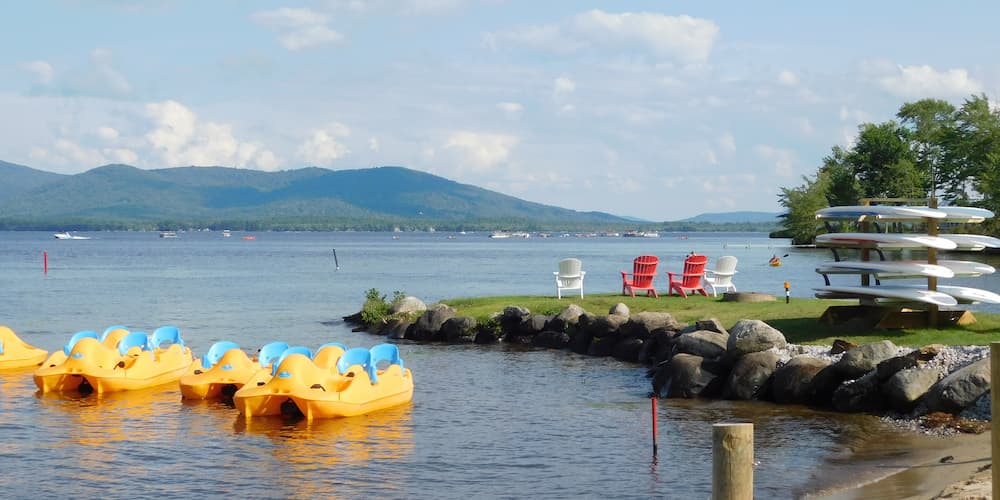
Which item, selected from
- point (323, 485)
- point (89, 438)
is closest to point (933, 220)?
point (323, 485)

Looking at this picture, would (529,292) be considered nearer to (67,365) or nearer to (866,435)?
(67,365)

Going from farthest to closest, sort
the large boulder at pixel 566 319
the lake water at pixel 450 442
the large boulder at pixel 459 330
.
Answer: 1. the large boulder at pixel 459 330
2. the large boulder at pixel 566 319
3. the lake water at pixel 450 442

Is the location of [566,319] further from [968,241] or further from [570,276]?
[968,241]

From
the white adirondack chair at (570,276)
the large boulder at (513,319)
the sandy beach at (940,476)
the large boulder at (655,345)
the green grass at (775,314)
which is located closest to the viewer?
the sandy beach at (940,476)

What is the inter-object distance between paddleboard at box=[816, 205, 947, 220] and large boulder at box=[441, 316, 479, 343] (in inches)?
410

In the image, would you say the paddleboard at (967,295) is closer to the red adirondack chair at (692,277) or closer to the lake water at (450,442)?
the lake water at (450,442)

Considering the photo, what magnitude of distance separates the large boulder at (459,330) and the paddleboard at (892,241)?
10.4 metres

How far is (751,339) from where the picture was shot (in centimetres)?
2009

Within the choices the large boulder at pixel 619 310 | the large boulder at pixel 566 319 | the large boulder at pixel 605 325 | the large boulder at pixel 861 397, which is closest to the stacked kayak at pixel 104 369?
the large boulder at pixel 566 319

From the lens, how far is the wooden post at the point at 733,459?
8359 mm

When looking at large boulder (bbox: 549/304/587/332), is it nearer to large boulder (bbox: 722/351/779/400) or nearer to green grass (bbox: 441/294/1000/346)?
green grass (bbox: 441/294/1000/346)

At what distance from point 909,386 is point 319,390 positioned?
9795 mm

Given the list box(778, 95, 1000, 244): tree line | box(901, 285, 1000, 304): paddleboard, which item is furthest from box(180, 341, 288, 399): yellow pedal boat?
box(778, 95, 1000, 244): tree line

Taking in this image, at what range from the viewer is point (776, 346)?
66.9 ft
